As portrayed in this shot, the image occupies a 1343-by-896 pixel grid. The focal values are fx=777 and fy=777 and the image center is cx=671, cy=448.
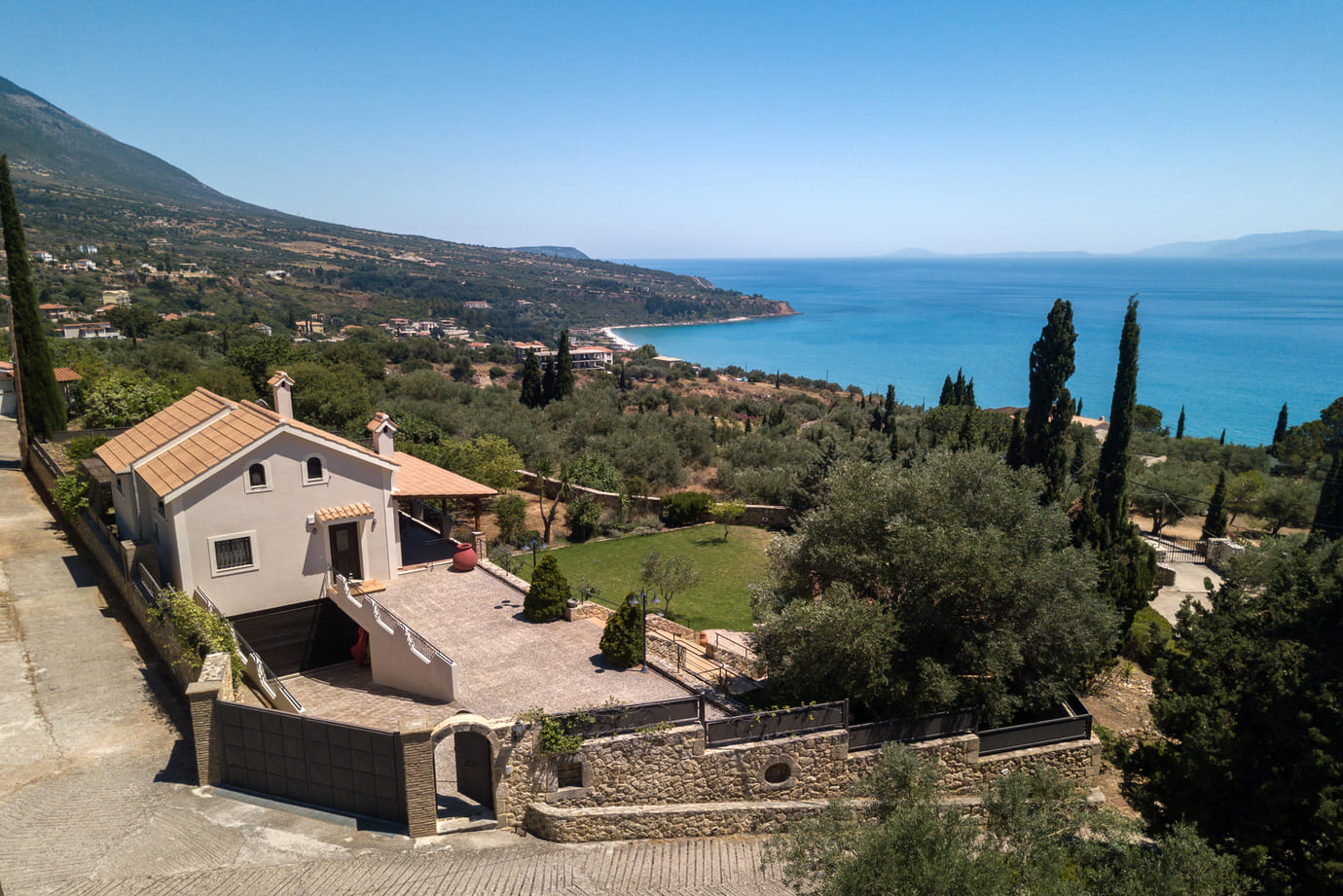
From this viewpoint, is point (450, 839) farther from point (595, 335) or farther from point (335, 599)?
point (595, 335)

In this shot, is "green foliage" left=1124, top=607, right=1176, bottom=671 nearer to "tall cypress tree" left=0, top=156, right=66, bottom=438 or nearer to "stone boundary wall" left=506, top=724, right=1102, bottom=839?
"stone boundary wall" left=506, top=724, right=1102, bottom=839

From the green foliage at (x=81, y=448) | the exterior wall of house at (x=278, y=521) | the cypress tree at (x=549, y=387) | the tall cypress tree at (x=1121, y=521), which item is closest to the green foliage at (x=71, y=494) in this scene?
the green foliage at (x=81, y=448)

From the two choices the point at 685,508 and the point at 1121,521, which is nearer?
the point at 1121,521

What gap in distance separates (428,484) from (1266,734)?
17.8 meters

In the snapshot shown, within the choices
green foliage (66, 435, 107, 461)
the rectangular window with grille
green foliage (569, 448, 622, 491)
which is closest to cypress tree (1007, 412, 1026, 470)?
green foliage (569, 448, 622, 491)

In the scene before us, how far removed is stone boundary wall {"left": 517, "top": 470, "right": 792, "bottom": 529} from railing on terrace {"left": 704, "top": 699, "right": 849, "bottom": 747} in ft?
53.5

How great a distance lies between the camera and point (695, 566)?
24375 millimetres

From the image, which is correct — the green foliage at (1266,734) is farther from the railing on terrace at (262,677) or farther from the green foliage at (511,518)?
the green foliage at (511,518)

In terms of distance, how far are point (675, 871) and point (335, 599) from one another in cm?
1044

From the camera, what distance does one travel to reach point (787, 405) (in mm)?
64938

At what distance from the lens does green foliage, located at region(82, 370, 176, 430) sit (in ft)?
92.4

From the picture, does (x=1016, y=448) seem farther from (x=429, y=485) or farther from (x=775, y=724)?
(x=775, y=724)

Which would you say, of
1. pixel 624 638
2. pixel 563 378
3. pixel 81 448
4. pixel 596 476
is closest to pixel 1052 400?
pixel 596 476

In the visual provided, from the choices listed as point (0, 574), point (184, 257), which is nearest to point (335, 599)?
point (0, 574)
